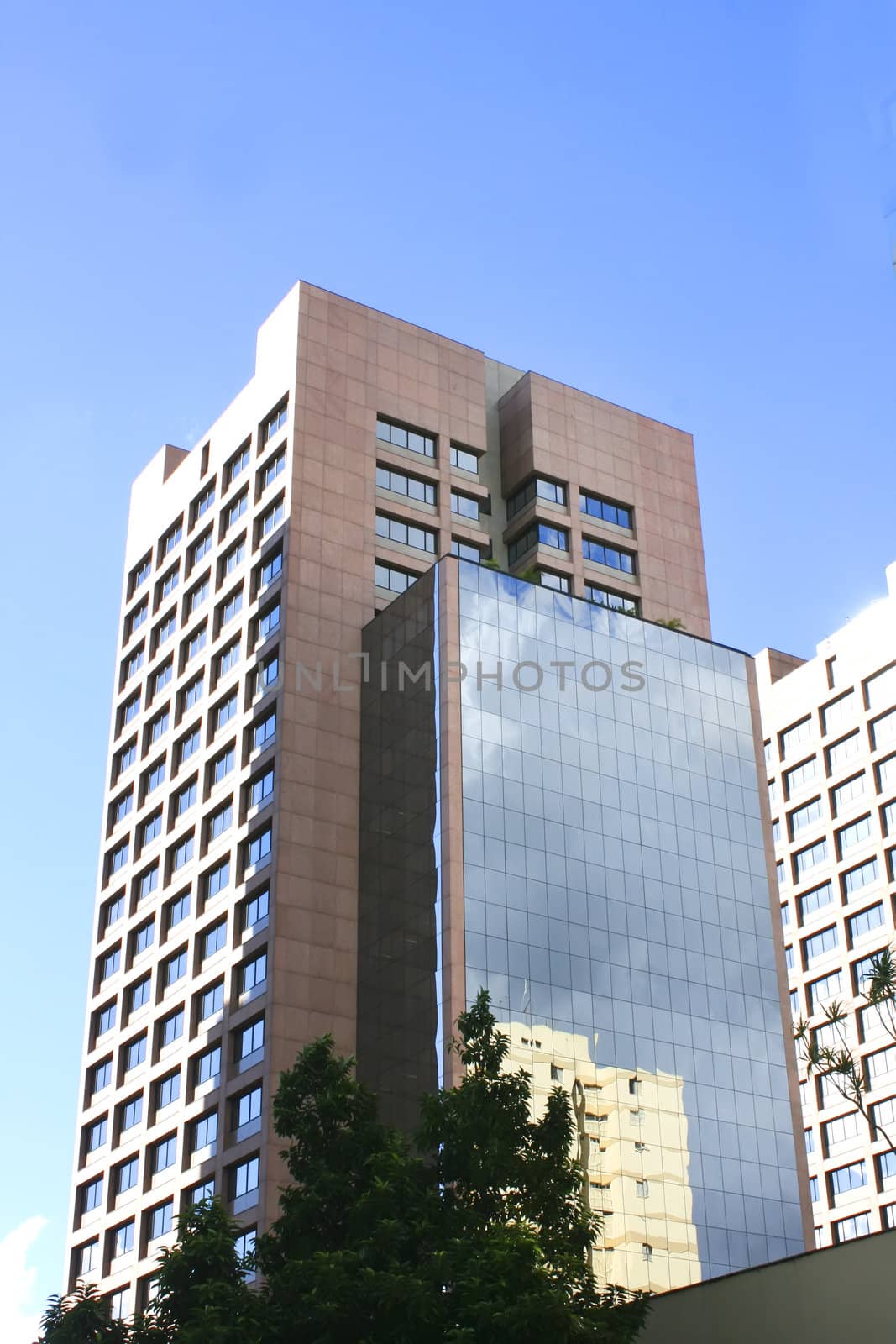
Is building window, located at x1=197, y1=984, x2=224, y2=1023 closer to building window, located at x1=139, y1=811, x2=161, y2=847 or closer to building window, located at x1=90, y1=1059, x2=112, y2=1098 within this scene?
building window, located at x1=90, y1=1059, x2=112, y2=1098

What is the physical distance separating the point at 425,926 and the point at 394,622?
16.6m

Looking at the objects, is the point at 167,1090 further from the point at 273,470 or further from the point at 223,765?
the point at 273,470

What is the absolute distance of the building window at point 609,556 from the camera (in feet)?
318

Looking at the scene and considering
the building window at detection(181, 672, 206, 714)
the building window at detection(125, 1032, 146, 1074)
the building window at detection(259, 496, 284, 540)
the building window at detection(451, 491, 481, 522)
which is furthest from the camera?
the building window at detection(181, 672, 206, 714)

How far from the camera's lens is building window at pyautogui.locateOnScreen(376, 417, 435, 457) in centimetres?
9331

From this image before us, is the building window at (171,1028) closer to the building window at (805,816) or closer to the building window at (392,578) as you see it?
the building window at (392,578)

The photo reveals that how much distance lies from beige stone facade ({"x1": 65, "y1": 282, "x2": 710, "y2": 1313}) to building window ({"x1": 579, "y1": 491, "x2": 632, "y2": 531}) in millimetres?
178

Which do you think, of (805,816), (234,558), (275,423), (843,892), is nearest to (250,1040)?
(234,558)

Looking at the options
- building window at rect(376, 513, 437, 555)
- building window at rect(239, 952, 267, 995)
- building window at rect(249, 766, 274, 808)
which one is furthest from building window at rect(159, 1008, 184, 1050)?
building window at rect(376, 513, 437, 555)

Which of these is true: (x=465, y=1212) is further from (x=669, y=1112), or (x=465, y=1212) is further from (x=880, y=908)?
(x=880, y=908)

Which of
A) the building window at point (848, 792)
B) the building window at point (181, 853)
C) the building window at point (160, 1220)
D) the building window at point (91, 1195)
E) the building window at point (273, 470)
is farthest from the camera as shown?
the building window at point (848, 792)

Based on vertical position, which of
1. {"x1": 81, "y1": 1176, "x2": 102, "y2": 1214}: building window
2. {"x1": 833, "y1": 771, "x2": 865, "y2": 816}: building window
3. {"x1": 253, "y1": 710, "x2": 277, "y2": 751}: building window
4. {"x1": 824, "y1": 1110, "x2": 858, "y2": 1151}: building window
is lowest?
{"x1": 81, "y1": 1176, "x2": 102, "y2": 1214}: building window

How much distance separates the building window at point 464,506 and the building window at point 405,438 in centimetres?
269

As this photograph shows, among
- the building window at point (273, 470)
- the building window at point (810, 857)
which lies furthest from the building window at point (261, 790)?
the building window at point (810, 857)
